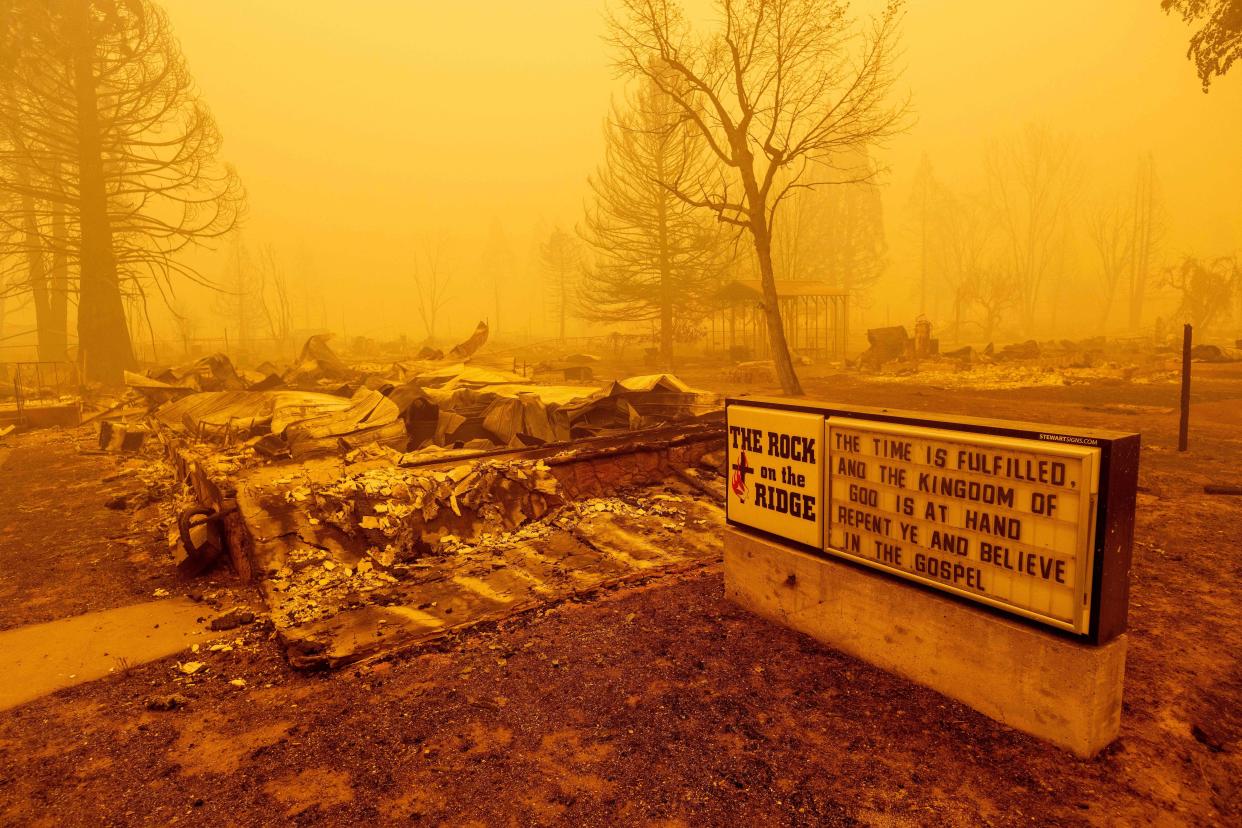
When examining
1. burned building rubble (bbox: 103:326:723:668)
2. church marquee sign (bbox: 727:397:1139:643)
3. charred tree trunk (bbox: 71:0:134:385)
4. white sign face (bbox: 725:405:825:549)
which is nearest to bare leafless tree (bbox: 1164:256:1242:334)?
burned building rubble (bbox: 103:326:723:668)

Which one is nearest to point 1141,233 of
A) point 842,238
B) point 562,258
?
point 842,238

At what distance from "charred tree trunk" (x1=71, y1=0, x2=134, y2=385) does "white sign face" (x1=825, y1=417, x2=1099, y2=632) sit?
25383mm

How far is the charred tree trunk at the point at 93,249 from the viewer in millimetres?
21484

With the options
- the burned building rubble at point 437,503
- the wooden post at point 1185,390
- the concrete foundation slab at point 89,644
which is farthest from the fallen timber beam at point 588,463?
the wooden post at point 1185,390

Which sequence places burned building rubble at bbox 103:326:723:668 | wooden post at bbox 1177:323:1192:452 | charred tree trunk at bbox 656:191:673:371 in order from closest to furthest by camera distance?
1. burned building rubble at bbox 103:326:723:668
2. wooden post at bbox 1177:323:1192:452
3. charred tree trunk at bbox 656:191:673:371

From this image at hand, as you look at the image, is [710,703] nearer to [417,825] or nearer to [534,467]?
[417,825]

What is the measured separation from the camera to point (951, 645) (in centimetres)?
354

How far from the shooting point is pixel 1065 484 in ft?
10.0

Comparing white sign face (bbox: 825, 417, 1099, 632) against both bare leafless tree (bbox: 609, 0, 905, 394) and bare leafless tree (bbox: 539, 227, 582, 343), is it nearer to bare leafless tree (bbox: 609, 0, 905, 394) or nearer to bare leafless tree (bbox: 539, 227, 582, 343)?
bare leafless tree (bbox: 609, 0, 905, 394)

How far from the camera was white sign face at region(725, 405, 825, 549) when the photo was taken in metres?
4.30

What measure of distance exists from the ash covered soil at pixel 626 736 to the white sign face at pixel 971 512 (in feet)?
2.35

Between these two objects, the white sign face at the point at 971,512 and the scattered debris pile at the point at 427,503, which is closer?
the white sign face at the point at 971,512

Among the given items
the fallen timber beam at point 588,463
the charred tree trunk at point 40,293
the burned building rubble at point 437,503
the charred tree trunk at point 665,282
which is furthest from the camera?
the charred tree trunk at point 665,282

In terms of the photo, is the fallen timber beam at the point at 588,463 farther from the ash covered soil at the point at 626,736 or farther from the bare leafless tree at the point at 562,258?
the bare leafless tree at the point at 562,258
